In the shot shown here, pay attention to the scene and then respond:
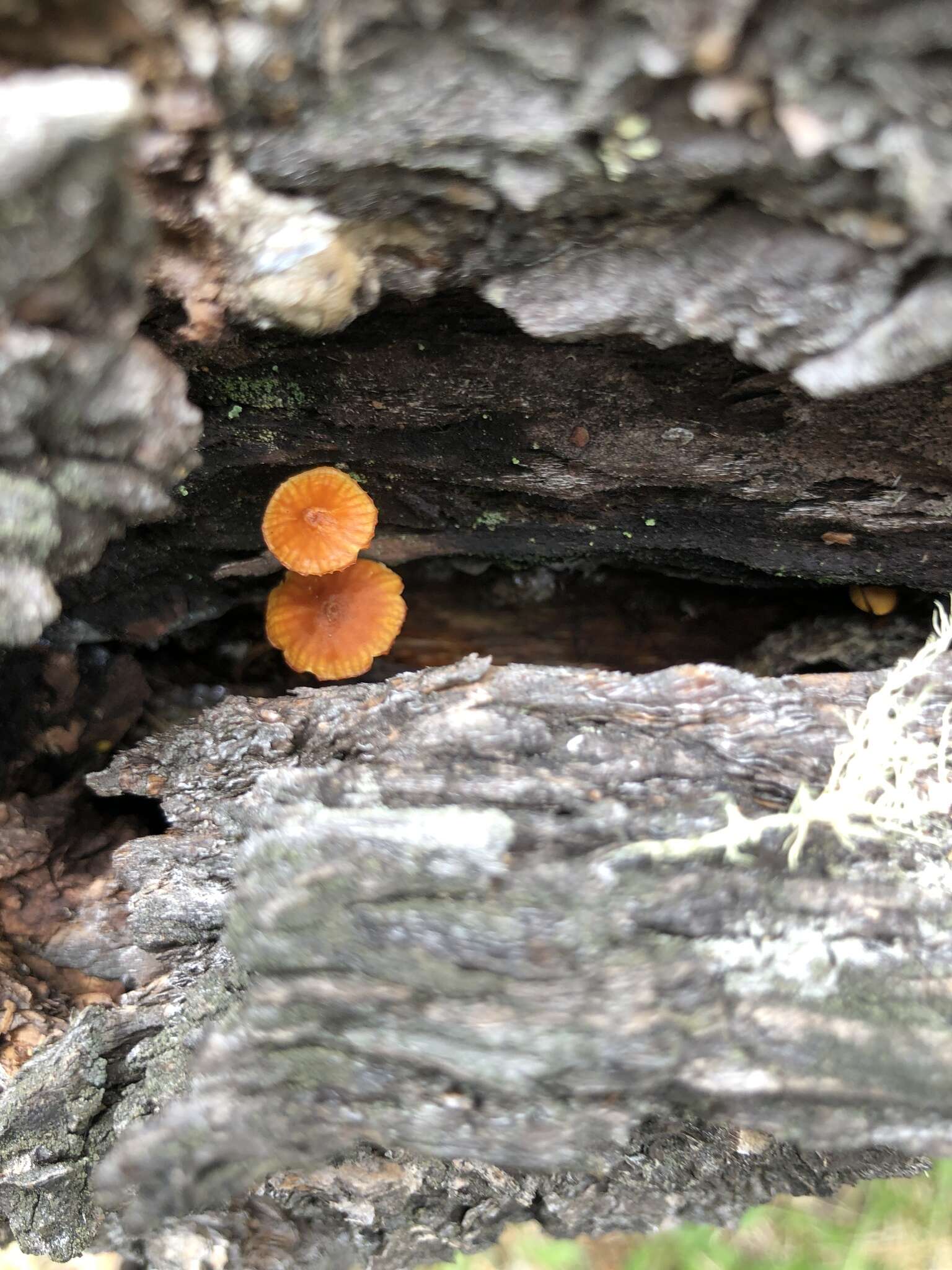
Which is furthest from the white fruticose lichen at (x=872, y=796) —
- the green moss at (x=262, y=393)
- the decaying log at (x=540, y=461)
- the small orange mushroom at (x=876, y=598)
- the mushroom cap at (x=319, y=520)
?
the green moss at (x=262, y=393)

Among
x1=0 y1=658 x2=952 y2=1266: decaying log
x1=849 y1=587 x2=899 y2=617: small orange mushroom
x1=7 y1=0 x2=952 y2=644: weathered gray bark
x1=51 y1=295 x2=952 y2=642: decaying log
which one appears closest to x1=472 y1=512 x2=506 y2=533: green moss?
x1=51 y1=295 x2=952 y2=642: decaying log

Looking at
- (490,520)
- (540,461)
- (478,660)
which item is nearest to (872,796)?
(478,660)

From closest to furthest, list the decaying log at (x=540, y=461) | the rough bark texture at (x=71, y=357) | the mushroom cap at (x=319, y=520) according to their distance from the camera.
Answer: the rough bark texture at (x=71, y=357) → the decaying log at (x=540, y=461) → the mushroom cap at (x=319, y=520)

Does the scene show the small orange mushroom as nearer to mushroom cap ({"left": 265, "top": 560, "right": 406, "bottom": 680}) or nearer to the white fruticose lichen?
the white fruticose lichen

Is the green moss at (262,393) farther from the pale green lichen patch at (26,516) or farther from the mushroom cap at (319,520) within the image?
the pale green lichen patch at (26,516)

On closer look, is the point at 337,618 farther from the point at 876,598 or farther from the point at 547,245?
the point at 876,598

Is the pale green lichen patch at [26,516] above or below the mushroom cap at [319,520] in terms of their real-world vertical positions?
above
